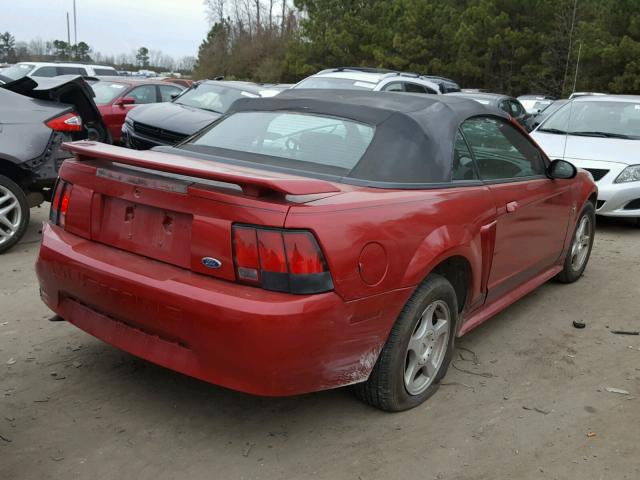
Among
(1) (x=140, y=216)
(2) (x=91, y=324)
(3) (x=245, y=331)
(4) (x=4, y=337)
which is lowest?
(4) (x=4, y=337)

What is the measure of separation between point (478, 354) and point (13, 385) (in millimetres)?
2624

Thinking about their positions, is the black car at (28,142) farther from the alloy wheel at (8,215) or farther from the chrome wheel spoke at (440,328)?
the chrome wheel spoke at (440,328)

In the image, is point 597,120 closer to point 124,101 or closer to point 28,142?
point 28,142

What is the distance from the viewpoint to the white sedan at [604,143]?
714cm

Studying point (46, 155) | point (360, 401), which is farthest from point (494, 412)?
point (46, 155)

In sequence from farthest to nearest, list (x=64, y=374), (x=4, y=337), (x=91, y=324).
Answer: (x=4, y=337), (x=64, y=374), (x=91, y=324)

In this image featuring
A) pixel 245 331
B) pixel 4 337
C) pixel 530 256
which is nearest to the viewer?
pixel 245 331

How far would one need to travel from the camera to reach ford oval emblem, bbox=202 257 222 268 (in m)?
2.64

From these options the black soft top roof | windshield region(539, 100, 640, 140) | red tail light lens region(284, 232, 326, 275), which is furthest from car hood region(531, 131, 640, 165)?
red tail light lens region(284, 232, 326, 275)

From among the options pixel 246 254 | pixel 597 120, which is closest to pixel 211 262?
pixel 246 254

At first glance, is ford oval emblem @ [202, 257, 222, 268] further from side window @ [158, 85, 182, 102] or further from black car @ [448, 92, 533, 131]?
side window @ [158, 85, 182, 102]

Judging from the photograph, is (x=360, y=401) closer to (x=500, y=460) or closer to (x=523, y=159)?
(x=500, y=460)

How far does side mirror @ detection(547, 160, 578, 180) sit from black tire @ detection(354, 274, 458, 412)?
1.56 m

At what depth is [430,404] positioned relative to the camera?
3311 mm
